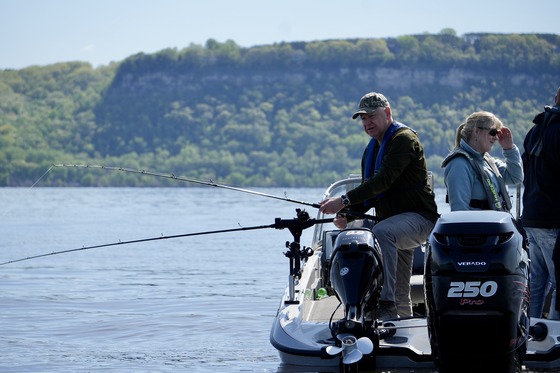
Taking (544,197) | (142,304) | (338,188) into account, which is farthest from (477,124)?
(142,304)

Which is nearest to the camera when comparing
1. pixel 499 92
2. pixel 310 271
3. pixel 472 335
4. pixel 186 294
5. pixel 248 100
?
pixel 472 335

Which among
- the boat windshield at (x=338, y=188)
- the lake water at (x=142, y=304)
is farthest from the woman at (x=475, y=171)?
the boat windshield at (x=338, y=188)

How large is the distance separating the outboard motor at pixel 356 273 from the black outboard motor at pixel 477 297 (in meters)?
0.39

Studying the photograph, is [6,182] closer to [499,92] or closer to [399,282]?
[499,92]

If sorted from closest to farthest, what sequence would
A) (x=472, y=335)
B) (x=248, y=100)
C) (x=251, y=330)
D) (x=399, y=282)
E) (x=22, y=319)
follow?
1. (x=472, y=335)
2. (x=399, y=282)
3. (x=251, y=330)
4. (x=22, y=319)
5. (x=248, y=100)

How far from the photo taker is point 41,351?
9.52m

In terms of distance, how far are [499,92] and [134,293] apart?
82.0 m

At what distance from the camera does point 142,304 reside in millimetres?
13680

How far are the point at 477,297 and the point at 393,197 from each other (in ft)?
4.72

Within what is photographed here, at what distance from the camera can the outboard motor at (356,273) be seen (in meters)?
5.77

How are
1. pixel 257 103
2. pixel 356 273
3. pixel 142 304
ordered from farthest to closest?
pixel 257 103, pixel 142 304, pixel 356 273

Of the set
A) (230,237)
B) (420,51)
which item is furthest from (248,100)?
(230,237)

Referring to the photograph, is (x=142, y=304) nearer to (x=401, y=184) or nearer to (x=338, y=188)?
(x=338, y=188)

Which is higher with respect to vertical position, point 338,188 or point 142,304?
point 338,188
